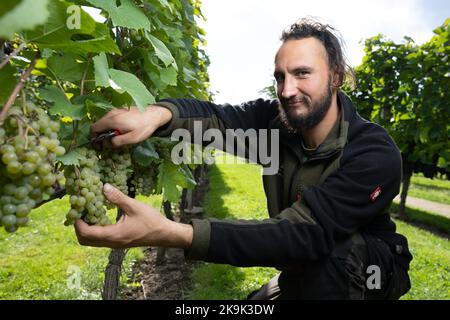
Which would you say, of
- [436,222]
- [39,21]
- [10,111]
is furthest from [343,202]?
[436,222]

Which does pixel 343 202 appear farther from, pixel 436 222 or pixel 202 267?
pixel 436 222

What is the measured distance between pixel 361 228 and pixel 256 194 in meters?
12.5

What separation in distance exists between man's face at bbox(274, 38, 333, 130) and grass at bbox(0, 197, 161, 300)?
141 inches

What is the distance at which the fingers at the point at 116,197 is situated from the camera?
1.58 metres

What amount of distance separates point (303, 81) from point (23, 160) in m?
1.80

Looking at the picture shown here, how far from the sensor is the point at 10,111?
109 centimetres

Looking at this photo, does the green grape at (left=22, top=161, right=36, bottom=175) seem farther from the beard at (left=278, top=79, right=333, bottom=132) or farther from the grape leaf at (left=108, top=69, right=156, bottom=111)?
the beard at (left=278, top=79, right=333, bottom=132)

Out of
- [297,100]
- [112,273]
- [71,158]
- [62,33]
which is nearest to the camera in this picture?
[62,33]

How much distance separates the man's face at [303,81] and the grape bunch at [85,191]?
52.8 inches

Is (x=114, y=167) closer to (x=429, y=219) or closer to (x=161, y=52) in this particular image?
(x=161, y=52)

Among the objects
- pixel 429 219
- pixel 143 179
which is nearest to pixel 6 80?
pixel 143 179

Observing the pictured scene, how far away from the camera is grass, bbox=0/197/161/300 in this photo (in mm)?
5332

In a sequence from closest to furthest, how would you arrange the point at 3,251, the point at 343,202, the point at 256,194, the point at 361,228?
1. the point at 343,202
2. the point at 361,228
3. the point at 3,251
4. the point at 256,194

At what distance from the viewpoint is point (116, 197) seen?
5.24 feet
